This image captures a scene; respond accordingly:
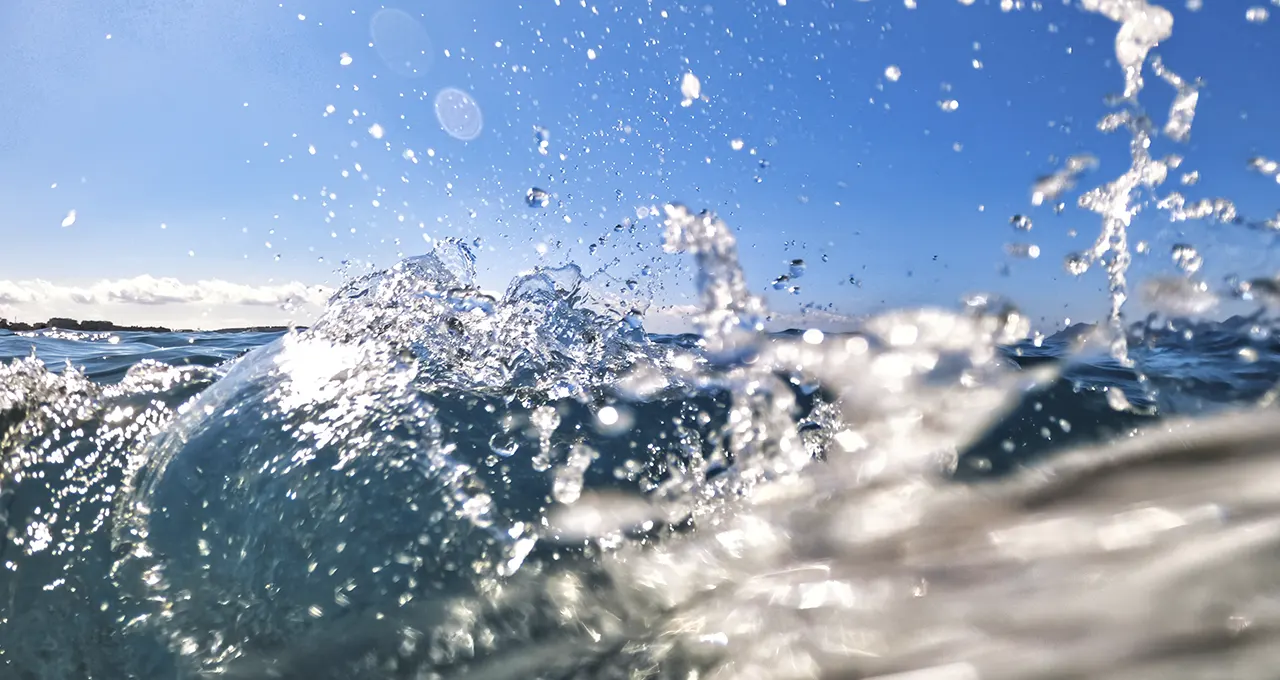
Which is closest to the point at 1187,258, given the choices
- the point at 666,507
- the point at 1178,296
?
the point at 1178,296

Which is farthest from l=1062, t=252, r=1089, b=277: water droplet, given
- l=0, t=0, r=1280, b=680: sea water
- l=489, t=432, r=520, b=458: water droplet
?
l=489, t=432, r=520, b=458: water droplet

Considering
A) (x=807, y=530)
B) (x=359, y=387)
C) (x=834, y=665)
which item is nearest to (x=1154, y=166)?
(x=807, y=530)

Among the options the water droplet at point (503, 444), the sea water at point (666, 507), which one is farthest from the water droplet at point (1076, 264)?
the water droplet at point (503, 444)

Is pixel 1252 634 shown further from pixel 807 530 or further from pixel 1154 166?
pixel 1154 166

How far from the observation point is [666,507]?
218cm

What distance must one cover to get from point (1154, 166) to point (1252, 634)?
2893 millimetres

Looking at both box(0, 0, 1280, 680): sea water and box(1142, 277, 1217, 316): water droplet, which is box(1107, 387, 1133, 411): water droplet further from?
box(1142, 277, 1217, 316): water droplet

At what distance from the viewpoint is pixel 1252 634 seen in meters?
1.04

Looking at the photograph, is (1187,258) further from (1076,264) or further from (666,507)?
(666,507)

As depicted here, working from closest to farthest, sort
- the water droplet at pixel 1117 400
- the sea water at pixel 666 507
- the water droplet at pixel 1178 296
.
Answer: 1. the sea water at pixel 666 507
2. the water droplet at pixel 1178 296
3. the water droplet at pixel 1117 400

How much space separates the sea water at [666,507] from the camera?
1.30m

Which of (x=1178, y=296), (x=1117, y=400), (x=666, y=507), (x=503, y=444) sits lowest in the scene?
(x=666, y=507)

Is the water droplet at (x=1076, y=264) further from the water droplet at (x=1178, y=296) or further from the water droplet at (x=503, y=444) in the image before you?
the water droplet at (x=503, y=444)

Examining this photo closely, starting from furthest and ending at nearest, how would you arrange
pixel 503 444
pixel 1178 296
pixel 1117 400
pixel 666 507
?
pixel 1117 400, pixel 1178 296, pixel 503 444, pixel 666 507
